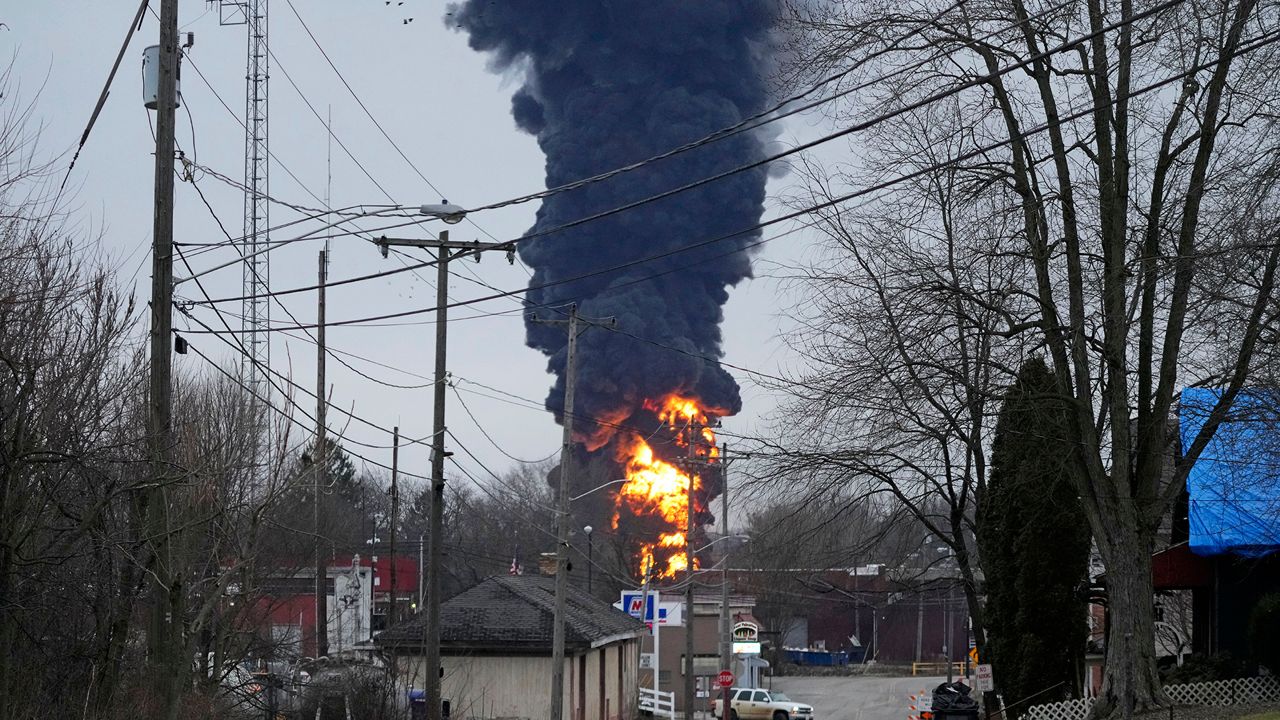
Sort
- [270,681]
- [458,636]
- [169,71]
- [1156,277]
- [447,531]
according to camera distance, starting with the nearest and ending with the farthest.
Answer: [169,71] < [1156,277] < [270,681] < [458,636] < [447,531]

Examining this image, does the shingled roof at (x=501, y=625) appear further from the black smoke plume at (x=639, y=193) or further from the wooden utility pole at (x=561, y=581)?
the black smoke plume at (x=639, y=193)

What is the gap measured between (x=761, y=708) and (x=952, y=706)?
967 inches

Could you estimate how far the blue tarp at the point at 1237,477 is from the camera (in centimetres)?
1742

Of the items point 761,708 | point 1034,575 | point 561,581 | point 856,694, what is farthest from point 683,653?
point 1034,575

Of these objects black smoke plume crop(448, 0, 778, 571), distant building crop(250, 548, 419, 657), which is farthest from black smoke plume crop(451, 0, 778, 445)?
distant building crop(250, 548, 419, 657)

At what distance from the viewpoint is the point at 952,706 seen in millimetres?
24828

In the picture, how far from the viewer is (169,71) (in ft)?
48.8

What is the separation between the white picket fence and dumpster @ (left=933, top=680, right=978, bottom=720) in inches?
138

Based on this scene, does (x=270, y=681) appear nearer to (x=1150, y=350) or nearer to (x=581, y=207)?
(x=1150, y=350)

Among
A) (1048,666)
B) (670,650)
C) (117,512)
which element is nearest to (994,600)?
(1048,666)

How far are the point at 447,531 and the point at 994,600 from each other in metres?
59.1

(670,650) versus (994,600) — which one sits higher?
(994,600)

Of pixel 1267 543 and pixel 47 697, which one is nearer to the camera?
pixel 47 697

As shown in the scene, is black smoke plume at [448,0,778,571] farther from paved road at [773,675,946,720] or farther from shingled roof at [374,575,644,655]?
shingled roof at [374,575,644,655]
